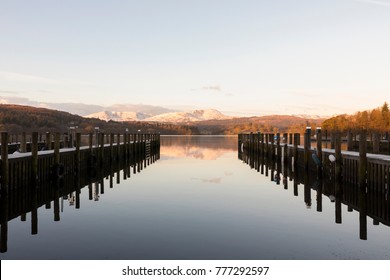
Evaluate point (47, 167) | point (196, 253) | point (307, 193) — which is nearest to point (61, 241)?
point (196, 253)

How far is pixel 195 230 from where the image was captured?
14.3 m

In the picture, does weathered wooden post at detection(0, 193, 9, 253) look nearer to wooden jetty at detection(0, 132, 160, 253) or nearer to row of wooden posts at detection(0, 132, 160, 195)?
→ wooden jetty at detection(0, 132, 160, 253)

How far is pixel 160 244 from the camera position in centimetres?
1237

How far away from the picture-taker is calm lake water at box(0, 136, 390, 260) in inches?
454

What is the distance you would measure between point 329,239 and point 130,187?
16526 mm

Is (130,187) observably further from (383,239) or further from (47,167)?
(383,239)

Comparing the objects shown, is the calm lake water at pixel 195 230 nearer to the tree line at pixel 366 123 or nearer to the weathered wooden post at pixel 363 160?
the weathered wooden post at pixel 363 160

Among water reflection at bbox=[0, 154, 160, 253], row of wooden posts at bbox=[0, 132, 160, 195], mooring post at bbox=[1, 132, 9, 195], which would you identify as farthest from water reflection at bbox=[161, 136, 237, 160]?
mooring post at bbox=[1, 132, 9, 195]

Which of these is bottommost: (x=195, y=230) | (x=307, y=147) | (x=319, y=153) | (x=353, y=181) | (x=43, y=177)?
(x=195, y=230)

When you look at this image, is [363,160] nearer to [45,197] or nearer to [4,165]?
[45,197]

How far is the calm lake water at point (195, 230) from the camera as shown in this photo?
11.5m

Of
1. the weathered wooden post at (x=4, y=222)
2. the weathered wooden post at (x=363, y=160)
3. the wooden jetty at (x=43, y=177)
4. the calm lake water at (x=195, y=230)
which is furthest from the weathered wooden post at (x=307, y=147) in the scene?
the weathered wooden post at (x=4, y=222)

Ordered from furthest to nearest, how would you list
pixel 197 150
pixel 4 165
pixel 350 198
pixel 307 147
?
pixel 197 150
pixel 307 147
pixel 350 198
pixel 4 165

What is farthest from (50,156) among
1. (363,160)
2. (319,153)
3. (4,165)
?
(363,160)
